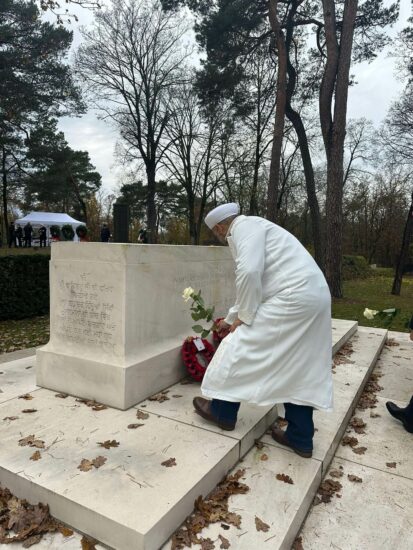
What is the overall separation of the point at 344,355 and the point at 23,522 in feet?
15.1

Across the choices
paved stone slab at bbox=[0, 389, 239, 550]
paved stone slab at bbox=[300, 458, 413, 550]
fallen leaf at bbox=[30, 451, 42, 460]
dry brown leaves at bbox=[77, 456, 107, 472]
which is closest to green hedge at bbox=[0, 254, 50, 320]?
paved stone slab at bbox=[0, 389, 239, 550]

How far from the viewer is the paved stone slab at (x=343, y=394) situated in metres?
3.06

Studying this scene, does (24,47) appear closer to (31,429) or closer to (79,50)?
(79,50)

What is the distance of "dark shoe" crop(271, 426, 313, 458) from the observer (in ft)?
9.27

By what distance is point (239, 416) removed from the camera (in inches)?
128

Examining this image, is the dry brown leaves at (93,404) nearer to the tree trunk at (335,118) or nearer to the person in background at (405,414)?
the person in background at (405,414)

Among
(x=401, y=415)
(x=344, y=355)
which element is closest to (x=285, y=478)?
(x=401, y=415)

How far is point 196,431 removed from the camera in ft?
9.68

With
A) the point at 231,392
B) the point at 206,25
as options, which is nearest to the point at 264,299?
the point at 231,392

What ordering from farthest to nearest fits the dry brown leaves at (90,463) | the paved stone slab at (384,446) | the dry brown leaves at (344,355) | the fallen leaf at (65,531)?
the dry brown leaves at (344,355), the paved stone slab at (384,446), the dry brown leaves at (90,463), the fallen leaf at (65,531)

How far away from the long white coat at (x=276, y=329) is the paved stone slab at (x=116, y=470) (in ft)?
1.61

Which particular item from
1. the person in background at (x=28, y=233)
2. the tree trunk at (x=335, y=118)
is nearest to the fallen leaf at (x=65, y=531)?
the tree trunk at (x=335, y=118)

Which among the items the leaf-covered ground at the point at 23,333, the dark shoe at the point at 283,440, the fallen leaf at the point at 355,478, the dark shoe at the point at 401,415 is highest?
the dark shoe at the point at 283,440

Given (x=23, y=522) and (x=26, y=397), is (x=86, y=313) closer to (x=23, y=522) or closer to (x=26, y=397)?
(x=26, y=397)
